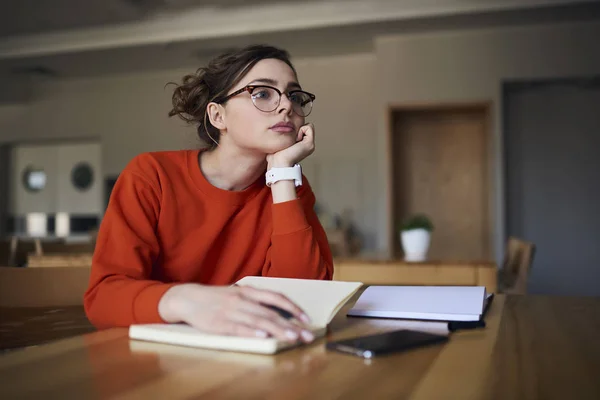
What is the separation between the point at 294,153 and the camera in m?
1.25

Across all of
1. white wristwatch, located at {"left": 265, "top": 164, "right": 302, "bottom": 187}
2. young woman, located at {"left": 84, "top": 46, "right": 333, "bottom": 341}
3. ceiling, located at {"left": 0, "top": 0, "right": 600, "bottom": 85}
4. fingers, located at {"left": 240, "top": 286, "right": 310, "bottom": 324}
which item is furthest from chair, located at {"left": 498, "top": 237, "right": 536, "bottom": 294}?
ceiling, located at {"left": 0, "top": 0, "right": 600, "bottom": 85}

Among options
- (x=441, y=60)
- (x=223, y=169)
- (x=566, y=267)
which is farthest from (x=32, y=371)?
(x=566, y=267)

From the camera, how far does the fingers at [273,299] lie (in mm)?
671

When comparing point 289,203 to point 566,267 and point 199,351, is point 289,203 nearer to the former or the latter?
point 199,351

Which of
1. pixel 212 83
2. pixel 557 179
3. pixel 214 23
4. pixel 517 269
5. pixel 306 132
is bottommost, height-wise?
pixel 517 269

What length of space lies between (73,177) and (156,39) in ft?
8.79

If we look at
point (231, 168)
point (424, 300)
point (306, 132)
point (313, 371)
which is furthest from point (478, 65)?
point (313, 371)

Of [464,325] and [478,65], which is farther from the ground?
[478,65]

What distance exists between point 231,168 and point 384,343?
2.40 feet

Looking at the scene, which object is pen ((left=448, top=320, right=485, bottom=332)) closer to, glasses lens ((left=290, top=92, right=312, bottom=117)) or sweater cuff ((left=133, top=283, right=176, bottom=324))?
sweater cuff ((left=133, top=283, right=176, bottom=324))

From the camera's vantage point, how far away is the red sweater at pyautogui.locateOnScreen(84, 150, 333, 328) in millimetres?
982

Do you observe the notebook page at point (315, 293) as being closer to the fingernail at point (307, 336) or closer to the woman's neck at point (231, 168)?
the fingernail at point (307, 336)

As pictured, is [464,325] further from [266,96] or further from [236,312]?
[266,96]

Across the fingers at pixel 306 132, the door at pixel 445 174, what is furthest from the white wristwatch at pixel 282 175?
the door at pixel 445 174
